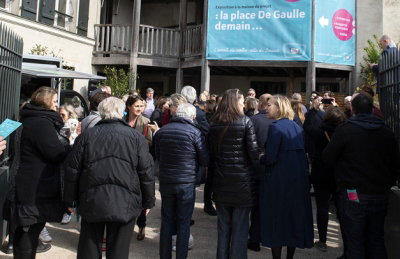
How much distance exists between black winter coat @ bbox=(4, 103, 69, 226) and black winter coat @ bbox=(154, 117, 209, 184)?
1006 mm

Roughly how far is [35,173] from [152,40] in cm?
1074

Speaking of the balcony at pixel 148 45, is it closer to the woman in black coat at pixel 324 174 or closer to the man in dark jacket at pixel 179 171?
the woman in black coat at pixel 324 174

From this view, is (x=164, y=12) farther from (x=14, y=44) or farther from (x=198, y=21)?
(x=14, y=44)

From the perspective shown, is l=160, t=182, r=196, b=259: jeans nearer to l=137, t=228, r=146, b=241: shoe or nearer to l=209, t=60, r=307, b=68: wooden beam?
l=137, t=228, r=146, b=241: shoe

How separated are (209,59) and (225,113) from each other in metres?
8.49

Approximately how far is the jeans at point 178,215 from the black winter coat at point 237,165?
1.06 feet

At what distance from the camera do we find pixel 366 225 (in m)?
3.47

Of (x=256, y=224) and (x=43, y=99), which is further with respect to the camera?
(x=256, y=224)

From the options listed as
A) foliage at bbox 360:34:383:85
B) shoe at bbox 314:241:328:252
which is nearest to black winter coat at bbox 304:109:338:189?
shoe at bbox 314:241:328:252

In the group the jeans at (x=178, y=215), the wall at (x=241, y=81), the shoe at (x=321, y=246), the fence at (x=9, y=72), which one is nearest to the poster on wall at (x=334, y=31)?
the wall at (x=241, y=81)

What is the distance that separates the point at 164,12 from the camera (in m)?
16.4

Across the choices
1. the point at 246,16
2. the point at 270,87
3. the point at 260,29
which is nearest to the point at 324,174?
the point at 260,29

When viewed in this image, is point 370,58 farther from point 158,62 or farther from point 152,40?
point 152,40

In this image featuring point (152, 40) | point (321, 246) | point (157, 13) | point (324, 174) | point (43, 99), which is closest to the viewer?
point (43, 99)
